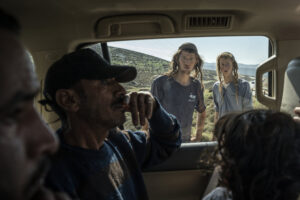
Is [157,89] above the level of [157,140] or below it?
above

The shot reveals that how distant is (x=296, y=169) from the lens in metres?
1.03

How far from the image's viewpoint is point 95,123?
53.6 inches

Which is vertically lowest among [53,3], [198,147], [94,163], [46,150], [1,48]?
[198,147]

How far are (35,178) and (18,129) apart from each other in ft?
0.27

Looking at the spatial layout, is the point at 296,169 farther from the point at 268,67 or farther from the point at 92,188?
the point at 268,67

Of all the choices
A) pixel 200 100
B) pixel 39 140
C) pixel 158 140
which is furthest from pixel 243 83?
pixel 39 140

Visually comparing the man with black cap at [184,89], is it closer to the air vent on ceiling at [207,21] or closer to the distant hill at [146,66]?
the distant hill at [146,66]

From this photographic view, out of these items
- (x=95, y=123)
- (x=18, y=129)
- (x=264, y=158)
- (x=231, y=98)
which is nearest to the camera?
(x=18, y=129)

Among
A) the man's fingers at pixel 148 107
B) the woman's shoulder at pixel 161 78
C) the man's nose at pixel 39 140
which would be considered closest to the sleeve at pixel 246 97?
the woman's shoulder at pixel 161 78

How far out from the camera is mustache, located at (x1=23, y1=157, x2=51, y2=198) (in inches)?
18.2

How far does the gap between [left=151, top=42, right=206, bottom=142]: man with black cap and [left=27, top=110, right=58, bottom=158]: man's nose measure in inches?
73.3

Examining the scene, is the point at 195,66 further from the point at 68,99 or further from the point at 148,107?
the point at 68,99

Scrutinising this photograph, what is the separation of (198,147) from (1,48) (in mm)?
1915

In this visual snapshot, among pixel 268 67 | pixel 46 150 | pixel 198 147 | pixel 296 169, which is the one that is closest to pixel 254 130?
pixel 296 169
